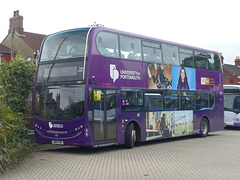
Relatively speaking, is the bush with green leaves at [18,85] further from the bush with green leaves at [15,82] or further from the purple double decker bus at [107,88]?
the purple double decker bus at [107,88]

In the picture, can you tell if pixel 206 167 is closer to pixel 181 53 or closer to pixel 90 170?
pixel 90 170

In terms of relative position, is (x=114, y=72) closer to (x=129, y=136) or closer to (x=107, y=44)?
(x=107, y=44)

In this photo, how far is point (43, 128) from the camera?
13242 millimetres

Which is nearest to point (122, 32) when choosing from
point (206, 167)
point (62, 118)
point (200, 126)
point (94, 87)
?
point (94, 87)

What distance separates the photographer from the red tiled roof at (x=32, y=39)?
50844mm

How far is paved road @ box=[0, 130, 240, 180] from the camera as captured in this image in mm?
8773

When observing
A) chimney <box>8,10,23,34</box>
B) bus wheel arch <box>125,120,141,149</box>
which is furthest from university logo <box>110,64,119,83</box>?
chimney <box>8,10,23,34</box>

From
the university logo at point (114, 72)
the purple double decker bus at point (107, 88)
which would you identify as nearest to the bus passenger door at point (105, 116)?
the purple double decker bus at point (107, 88)

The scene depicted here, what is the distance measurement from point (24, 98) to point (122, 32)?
15.0ft

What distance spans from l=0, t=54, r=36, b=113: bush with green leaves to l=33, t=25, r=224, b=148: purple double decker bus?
142cm

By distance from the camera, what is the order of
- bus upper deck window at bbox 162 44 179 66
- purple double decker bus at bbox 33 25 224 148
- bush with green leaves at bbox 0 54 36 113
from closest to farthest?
purple double decker bus at bbox 33 25 224 148, bush with green leaves at bbox 0 54 36 113, bus upper deck window at bbox 162 44 179 66

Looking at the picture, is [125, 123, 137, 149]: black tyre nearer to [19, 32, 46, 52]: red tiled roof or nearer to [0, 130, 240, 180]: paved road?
[0, 130, 240, 180]: paved road

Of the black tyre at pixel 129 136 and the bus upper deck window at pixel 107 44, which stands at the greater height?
the bus upper deck window at pixel 107 44

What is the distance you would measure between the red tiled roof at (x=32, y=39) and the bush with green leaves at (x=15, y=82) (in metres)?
36.6
